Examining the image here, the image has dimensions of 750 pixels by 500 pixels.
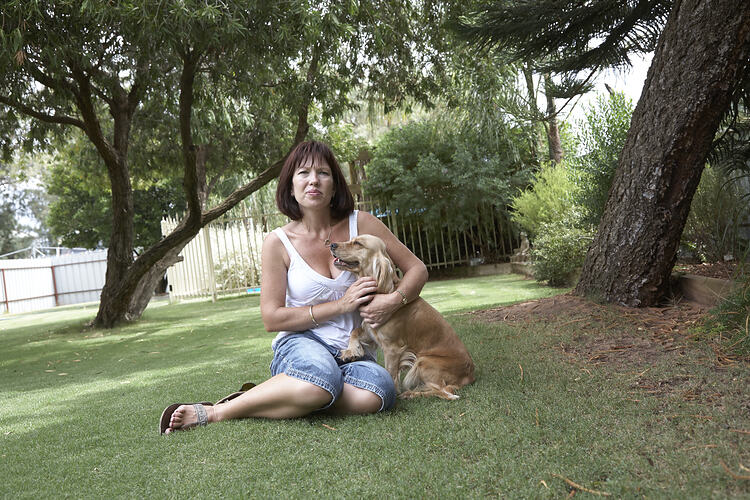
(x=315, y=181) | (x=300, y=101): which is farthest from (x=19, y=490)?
(x=300, y=101)

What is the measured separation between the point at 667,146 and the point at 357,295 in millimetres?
2942

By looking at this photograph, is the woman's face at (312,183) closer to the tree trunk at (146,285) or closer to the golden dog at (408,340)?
the golden dog at (408,340)

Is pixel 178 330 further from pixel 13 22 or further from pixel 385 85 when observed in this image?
pixel 385 85

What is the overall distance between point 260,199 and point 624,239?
2245 centimetres

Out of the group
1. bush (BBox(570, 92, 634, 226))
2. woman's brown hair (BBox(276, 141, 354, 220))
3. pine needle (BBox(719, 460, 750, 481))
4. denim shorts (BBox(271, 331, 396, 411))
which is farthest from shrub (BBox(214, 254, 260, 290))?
pine needle (BBox(719, 460, 750, 481))

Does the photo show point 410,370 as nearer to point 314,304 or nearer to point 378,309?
point 378,309

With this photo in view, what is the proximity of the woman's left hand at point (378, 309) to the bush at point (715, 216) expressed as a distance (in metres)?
4.15

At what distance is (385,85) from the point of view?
31.9ft

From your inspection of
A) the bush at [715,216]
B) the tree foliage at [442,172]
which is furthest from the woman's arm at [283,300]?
the tree foliage at [442,172]

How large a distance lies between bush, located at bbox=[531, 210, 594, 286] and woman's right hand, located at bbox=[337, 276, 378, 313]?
5.90 m

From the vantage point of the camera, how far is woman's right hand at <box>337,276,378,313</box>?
9.43 feet

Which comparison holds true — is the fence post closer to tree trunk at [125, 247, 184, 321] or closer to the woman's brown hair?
tree trunk at [125, 247, 184, 321]

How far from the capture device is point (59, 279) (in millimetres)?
24625

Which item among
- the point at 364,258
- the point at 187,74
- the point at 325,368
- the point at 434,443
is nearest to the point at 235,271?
the point at 187,74
